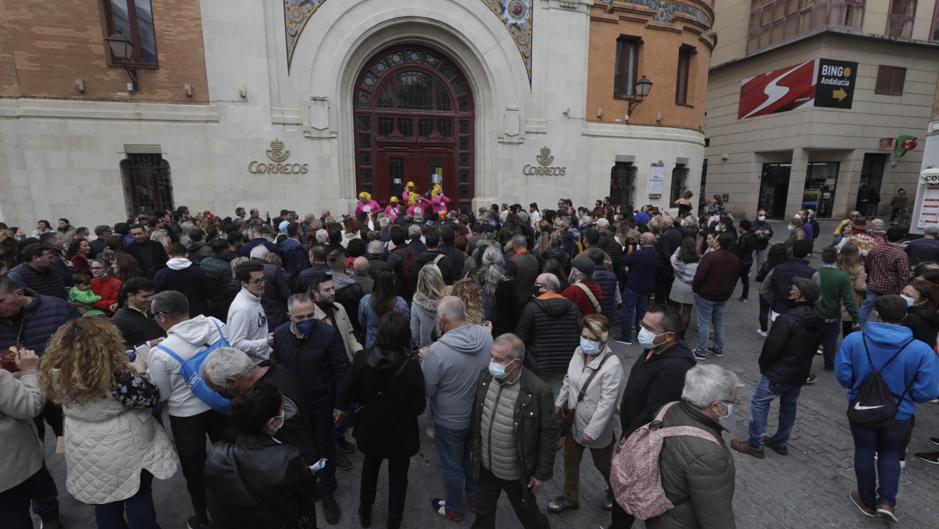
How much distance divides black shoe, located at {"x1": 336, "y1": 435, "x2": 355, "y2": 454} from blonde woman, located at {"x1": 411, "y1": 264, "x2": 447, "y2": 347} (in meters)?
1.22

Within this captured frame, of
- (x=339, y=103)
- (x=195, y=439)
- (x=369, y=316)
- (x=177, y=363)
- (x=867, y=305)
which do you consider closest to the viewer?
(x=177, y=363)

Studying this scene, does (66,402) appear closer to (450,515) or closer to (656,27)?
(450,515)

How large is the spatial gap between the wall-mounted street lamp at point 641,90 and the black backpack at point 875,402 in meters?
14.1

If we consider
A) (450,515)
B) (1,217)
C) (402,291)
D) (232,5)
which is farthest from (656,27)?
(1,217)

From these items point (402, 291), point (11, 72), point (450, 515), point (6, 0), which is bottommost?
point (450, 515)

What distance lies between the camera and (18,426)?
2.79 m

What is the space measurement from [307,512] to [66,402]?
150 centimetres

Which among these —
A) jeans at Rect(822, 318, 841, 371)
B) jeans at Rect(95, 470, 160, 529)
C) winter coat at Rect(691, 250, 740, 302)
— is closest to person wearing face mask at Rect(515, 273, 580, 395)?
jeans at Rect(95, 470, 160, 529)

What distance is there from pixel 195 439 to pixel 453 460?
1.87 meters

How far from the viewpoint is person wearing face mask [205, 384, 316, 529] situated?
203 cm

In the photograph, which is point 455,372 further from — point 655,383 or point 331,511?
point 331,511

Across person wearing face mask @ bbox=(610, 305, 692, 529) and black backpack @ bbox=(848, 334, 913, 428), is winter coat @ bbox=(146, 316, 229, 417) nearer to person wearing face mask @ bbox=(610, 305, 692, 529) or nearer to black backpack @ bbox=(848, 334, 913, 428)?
person wearing face mask @ bbox=(610, 305, 692, 529)

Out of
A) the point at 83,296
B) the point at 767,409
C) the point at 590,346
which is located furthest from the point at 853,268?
the point at 83,296

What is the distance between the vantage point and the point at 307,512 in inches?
101
